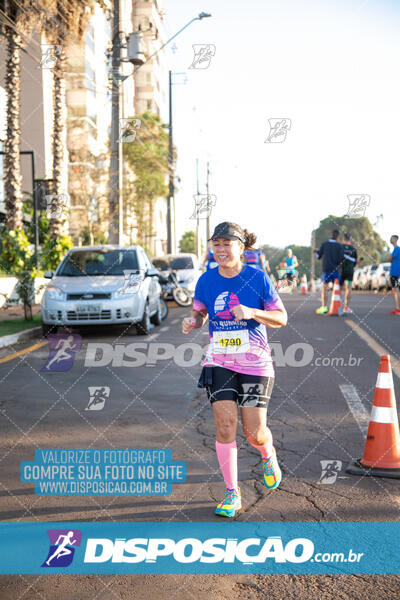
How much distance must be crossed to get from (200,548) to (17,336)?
384 inches

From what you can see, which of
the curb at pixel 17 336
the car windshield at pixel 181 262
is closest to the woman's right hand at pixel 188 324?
the curb at pixel 17 336

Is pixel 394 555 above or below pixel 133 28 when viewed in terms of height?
below

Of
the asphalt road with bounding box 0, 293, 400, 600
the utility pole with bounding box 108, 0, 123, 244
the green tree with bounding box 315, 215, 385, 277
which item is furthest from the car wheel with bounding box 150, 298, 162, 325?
the green tree with bounding box 315, 215, 385, 277

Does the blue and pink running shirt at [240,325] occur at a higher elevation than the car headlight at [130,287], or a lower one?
higher

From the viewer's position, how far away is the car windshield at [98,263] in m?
13.9

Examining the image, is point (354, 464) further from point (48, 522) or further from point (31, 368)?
point (31, 368)

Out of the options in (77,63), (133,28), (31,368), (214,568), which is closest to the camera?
(214,568)

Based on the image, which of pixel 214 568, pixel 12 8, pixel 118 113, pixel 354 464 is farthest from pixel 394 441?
pixel 12 8

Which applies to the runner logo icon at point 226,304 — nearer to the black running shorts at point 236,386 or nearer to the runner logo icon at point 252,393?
the black running shorts at point 236,386

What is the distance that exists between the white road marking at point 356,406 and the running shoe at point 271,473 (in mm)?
1739

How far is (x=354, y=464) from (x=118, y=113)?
1898cm

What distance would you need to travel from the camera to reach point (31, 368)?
953 cm

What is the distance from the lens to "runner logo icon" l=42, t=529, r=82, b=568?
11.4ft

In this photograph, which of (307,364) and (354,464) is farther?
(307,364)
